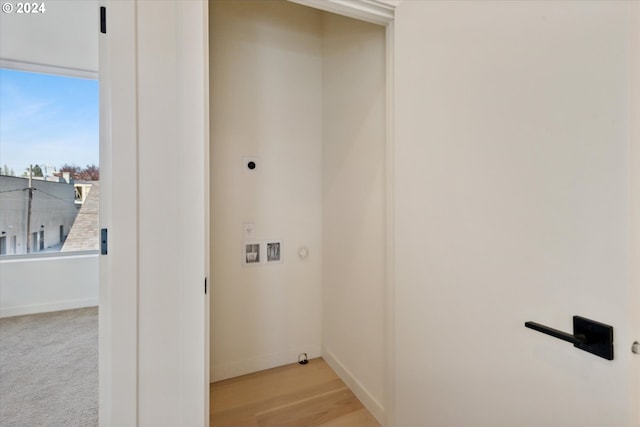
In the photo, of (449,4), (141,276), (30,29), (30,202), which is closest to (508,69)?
(449,4)

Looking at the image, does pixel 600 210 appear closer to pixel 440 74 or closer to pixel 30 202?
pixel 440 74

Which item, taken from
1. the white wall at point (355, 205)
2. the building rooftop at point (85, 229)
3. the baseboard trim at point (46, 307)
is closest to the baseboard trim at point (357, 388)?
the white wall at point (355, 205)

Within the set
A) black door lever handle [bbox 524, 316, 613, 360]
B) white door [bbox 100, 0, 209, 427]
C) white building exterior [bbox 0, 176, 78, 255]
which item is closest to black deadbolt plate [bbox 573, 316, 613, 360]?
black door lever handle [bbox 524, 316, 613, 360]

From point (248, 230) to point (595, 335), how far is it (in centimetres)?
179

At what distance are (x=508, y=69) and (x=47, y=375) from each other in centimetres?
295

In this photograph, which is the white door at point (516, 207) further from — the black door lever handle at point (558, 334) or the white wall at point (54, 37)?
the white wall at point (54, 37)

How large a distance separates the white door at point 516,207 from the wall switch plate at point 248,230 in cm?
111

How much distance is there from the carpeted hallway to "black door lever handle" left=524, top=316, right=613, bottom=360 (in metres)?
2.15

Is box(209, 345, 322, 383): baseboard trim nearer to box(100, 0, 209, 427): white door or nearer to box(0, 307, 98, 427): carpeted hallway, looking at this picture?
box(0, 307, 98, 427): carpeted hallway

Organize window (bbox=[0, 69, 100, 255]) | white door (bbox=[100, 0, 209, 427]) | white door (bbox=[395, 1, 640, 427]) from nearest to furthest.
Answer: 1. white door (bbox=[395, 1, 640, 427])
2. white door (bbox=[100, 0, 209, 427])
3. window (bbox=[0, 69, 100, 255])

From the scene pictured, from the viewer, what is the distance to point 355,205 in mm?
1843

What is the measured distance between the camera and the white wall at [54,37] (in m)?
2.10

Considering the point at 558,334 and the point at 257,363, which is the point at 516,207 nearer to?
the point at 558,334

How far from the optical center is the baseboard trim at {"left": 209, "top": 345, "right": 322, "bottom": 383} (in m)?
1.97
